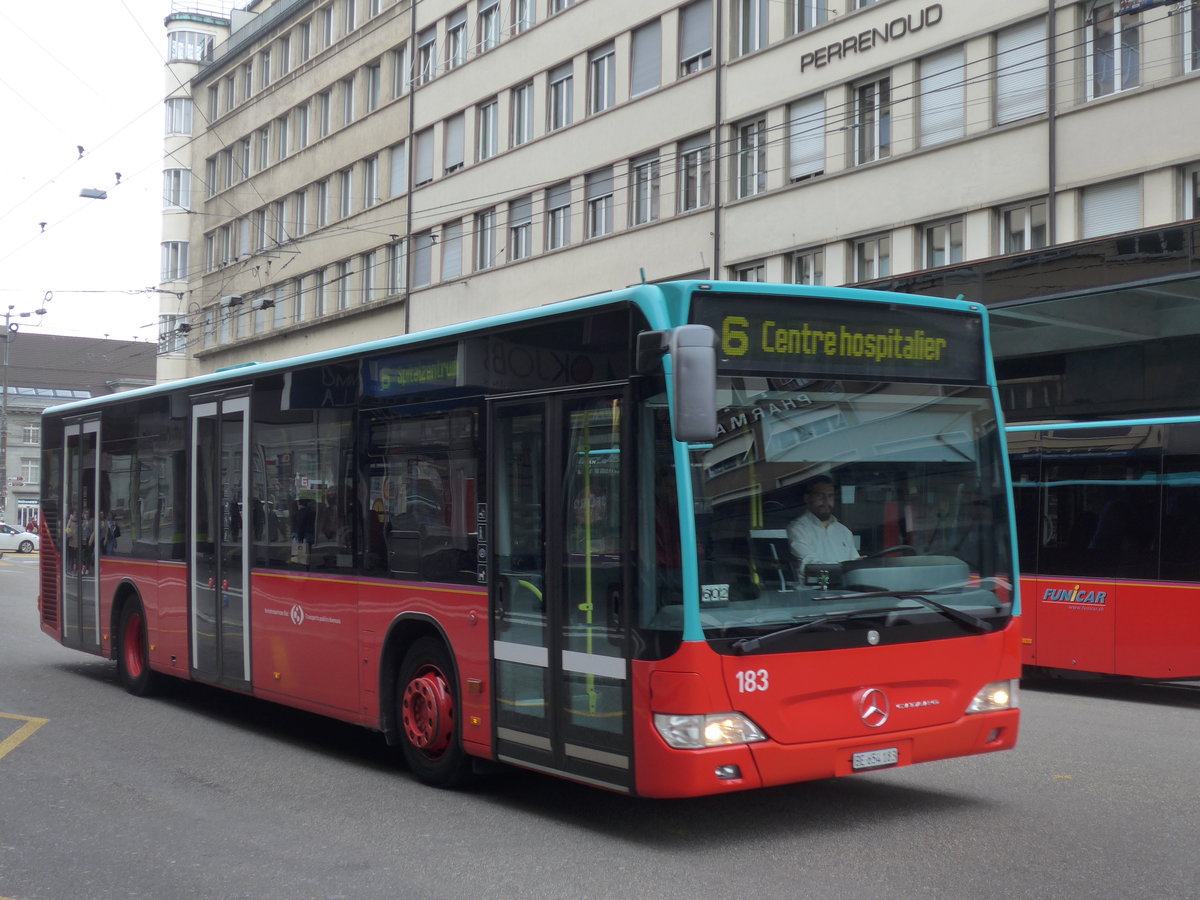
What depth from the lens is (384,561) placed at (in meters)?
9.26

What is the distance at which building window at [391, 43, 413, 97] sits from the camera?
42.0 meters

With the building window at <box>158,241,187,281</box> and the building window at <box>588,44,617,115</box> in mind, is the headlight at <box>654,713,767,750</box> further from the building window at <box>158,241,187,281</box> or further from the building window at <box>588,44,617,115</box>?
the building window at <box>158,241,187,281</box>

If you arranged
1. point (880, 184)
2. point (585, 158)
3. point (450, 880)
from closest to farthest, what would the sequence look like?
point (450, 880)
point (880, 184)
point (585, 158)

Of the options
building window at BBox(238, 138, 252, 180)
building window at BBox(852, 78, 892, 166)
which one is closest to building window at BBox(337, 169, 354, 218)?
building window at BBox(238, 138, 252, 180)

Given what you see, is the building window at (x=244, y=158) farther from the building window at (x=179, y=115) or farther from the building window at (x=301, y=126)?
the building window at (x=179, y=115)

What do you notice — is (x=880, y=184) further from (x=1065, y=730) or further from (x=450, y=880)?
(x=450, y=880)

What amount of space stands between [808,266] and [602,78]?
8.44 meters

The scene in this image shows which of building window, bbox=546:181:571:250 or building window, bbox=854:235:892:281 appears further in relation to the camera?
building window, bbox=546:181:571:250

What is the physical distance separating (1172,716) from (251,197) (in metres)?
45.6

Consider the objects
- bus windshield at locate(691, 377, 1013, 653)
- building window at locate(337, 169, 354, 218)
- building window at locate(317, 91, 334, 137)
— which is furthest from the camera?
building window at locate(317, 91, 334, 137)

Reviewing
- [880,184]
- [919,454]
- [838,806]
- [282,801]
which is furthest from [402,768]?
[880,184]

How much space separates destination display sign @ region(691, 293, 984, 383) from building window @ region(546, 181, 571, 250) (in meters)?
26.5

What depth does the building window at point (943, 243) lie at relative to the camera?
963 inches

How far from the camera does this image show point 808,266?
1081 inches
